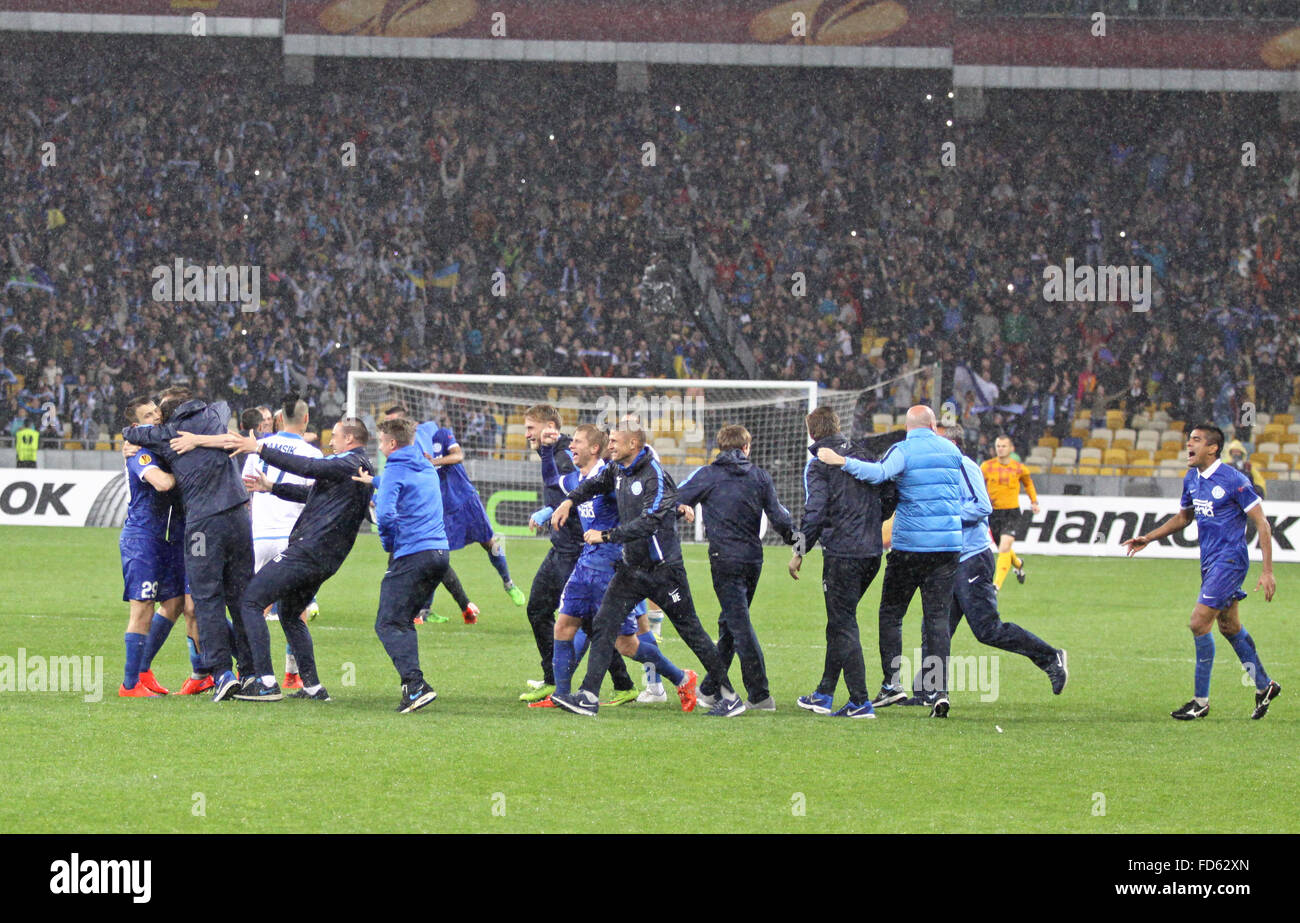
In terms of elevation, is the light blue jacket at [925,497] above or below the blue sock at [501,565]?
above

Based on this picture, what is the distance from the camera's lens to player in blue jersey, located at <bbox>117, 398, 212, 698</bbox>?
1052cm

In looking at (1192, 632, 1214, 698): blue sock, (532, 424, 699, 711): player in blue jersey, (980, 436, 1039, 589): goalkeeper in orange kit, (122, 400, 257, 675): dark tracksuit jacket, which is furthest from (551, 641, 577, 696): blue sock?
(980, 436, 1039, 589): goalkeeper in orange kit

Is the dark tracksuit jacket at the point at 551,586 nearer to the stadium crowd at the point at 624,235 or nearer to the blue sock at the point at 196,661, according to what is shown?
the blue sock at the point at 196,661

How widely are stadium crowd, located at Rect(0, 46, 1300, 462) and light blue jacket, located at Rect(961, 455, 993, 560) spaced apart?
66.1 ft

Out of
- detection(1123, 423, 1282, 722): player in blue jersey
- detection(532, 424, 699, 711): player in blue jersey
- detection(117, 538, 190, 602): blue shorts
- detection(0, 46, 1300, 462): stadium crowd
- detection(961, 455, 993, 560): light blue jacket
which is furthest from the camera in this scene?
detection(0, 46, 1300, 462): stadium crowd

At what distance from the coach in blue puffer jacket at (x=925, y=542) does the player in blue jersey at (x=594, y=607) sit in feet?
4.44

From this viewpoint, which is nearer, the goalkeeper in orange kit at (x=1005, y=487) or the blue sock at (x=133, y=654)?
the blue sock at (x=133, y=654)

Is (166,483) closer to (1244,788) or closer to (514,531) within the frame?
(1244,788)

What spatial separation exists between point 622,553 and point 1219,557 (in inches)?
150

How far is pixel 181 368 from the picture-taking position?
3256 centimetres

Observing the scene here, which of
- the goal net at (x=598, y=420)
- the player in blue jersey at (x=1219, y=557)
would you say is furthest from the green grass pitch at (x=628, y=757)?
the goal net at (x=598, y=420)

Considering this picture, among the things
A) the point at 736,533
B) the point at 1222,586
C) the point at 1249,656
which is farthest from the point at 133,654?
the point at 1249,656

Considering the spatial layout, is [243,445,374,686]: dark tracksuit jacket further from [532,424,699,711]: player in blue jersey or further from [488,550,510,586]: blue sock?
[488,550,510,586]: blue sock

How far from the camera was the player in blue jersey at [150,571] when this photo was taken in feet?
34.5
